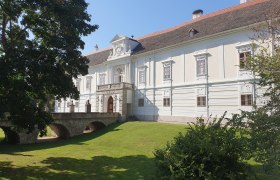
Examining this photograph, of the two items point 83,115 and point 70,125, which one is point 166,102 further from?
point 70,125

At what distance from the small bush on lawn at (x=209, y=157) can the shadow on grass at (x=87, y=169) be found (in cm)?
295

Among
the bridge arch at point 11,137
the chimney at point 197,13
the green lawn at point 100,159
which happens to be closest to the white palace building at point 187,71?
the chimney at point 197,13

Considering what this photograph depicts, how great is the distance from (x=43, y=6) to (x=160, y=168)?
894 centimetres

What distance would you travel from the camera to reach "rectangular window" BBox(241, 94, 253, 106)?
917 inches

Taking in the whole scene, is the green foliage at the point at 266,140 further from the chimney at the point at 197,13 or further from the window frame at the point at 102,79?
the window frame at the point at 102,79

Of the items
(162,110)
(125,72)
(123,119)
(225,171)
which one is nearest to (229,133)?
(225,171)

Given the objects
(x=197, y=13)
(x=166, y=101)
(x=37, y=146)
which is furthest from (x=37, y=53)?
(x=197, y=13)

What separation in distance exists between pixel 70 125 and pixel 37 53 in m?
16.8

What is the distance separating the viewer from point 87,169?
1452 centimetres

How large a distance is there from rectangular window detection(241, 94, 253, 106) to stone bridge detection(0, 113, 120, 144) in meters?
15.0

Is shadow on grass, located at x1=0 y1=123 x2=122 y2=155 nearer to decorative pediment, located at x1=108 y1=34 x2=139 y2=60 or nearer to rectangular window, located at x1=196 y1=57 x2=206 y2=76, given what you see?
rectangular window, located at x1=196 y1=57 x2=206 y2=76

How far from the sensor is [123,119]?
3334cm

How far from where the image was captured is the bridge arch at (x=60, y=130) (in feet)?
94.8

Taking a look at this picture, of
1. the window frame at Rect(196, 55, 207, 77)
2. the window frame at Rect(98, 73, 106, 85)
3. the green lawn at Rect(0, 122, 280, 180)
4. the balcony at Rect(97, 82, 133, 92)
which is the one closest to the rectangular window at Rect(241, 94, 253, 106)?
the window frame at Rect(196, 55, 207, 77)
